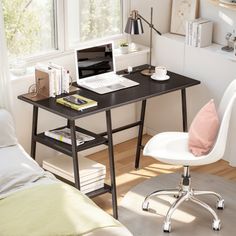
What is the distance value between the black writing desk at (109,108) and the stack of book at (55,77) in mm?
89

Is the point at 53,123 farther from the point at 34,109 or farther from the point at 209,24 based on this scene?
the point at 209,24

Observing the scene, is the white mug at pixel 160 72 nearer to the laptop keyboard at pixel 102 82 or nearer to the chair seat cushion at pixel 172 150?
the laptop keyboard at pixel 102 82

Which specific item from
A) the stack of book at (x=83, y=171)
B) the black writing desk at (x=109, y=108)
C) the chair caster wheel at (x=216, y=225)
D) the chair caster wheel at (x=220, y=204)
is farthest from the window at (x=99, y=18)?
the chair caster wheel at (x=216, y=225)

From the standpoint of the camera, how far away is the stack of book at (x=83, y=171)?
4340 mm

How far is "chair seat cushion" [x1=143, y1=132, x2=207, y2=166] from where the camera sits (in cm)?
A: 408

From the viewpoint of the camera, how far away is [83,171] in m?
4.36

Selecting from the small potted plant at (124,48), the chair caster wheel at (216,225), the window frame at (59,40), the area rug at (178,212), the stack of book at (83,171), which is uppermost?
the window frame at (59,40)

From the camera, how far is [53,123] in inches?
193

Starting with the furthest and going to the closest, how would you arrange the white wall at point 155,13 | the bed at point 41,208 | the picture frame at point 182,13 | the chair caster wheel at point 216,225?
the white wall at point 155,13
the picture frame at point 182,13
the chair caster wheel at point 216,225
the bed at point 41,208

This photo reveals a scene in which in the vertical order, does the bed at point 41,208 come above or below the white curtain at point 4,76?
below

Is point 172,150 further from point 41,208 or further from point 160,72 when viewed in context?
point 41,208

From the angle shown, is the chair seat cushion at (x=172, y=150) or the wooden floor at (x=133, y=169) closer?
the chair seat cushion at (x=172, y=150)

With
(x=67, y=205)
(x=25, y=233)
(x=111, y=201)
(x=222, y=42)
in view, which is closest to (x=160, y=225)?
(x=111, y=201)

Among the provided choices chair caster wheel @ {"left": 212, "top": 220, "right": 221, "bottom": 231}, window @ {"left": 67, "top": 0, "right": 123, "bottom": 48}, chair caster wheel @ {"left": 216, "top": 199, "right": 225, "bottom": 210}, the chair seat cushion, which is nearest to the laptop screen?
window @ {"left": 67, "top": 0, "right": 123, "bottom": 48}
